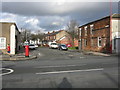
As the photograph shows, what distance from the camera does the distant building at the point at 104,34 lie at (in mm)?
23797

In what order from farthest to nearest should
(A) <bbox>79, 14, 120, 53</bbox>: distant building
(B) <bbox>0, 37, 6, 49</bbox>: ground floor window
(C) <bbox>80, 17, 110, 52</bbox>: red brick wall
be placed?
(C) <bbox>80, 17, 110, 52</bbox>: red brick wall, (A) <bbox>79, 14, 120, 53</bbox>: distant building, (B) <bbox>0, 37, 6, 49</bbox>: ground floor window

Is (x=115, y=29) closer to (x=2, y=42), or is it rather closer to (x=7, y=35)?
(x=7, y=35)

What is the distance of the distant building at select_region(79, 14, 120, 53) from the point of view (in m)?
23.8

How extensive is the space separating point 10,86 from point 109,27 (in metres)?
21.1

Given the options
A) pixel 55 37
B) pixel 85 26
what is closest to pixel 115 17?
pixel 85 26

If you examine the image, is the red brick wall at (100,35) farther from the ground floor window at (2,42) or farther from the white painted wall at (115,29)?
the ground floor window at (2,42)

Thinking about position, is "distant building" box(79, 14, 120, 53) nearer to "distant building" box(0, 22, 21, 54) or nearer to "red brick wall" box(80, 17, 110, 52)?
"red brick wall" box(80, 17, 110, 52)

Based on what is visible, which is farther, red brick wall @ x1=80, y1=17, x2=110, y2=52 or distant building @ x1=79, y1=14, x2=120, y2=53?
red brick wall @ x1=80, y1=17, x2=110, y2=52

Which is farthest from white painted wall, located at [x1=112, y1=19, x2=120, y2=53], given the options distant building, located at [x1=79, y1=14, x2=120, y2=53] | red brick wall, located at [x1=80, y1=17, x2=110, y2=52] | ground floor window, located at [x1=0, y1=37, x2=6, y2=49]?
ground floor window, located at [x1=0, y1=37, x2=6, y2=49]

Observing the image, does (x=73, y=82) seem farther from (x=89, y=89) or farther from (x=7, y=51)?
(x=7, y=51)

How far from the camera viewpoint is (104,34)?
25484 mm

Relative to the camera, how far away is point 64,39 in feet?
220

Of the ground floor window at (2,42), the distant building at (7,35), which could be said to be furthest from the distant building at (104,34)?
the ground floor window at (2,42)

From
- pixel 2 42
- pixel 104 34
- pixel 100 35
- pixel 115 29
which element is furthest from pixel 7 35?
pixel 115 29
